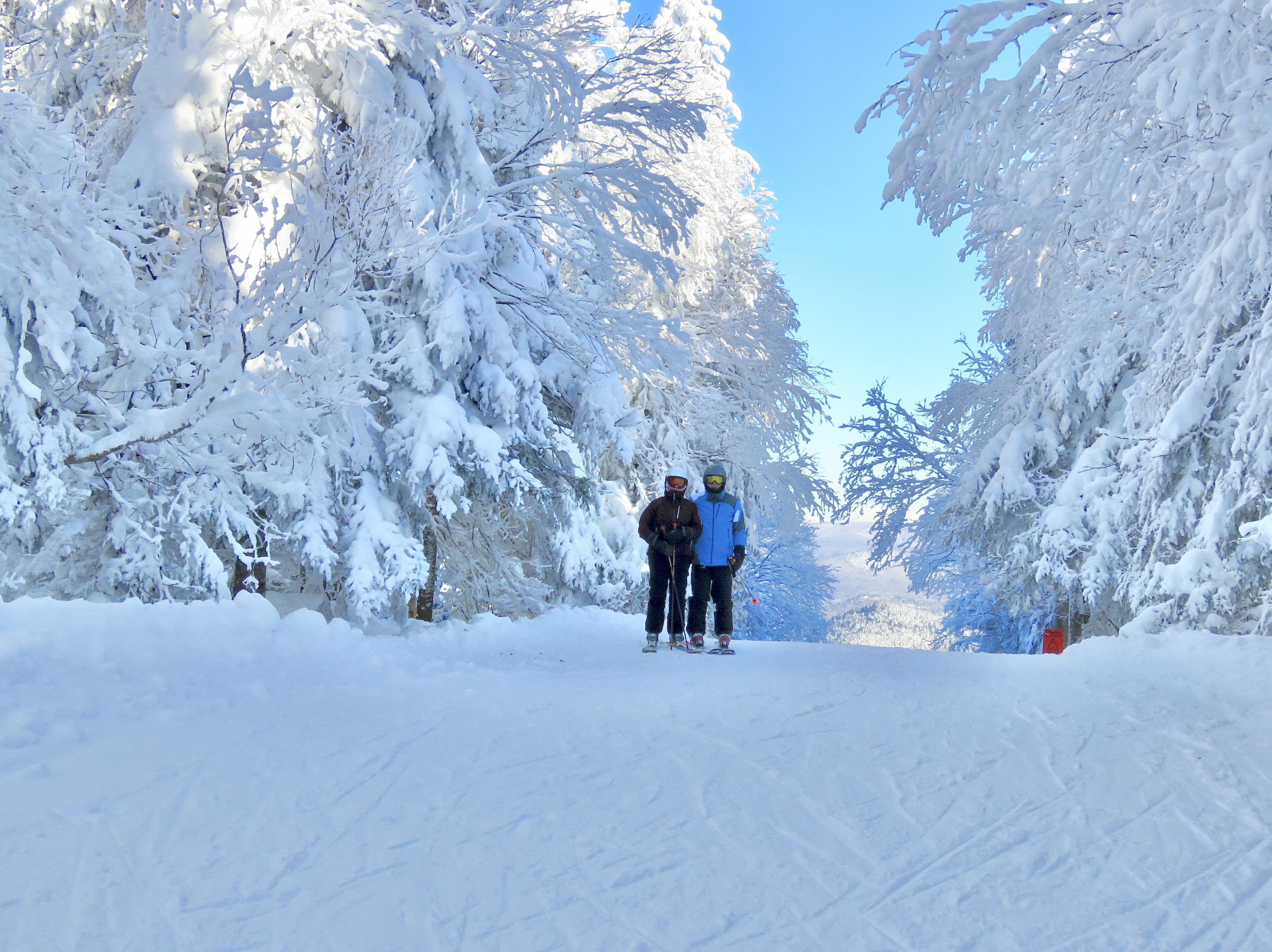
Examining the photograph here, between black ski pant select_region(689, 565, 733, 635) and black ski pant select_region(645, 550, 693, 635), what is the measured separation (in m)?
0.14

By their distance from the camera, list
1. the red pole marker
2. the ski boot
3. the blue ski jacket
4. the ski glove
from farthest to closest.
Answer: the red pole marker, the blue ski jacket, the ski glove, the ski boot

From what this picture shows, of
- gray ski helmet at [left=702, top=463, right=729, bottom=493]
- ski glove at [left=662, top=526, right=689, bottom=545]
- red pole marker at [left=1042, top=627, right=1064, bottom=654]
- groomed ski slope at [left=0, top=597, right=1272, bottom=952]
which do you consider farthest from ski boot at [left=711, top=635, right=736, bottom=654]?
red pole marker at [left=1042, top=627, right=1064, bottom=654]

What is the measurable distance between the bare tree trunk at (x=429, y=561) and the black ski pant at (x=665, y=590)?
8.57ft

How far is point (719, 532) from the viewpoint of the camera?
8.45 m

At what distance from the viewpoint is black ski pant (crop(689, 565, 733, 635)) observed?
845 cm

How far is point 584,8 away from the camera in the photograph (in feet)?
52.5

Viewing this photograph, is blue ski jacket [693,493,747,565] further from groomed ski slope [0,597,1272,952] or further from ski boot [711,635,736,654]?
groomed ski slope [0,597,1272,952]

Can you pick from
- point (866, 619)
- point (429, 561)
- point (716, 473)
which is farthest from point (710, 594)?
point (866, 619)

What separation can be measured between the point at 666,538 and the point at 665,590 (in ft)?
1.70

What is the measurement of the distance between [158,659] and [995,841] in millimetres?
4262

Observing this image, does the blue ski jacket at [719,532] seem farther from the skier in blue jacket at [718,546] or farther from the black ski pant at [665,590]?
the black ski pant at [665,590]

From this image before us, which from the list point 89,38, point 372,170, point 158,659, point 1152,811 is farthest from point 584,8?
point 1152,811

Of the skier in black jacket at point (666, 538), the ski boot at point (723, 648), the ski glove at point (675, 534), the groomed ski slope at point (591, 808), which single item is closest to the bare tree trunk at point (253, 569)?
the groomed ski slope at point (591, 808)

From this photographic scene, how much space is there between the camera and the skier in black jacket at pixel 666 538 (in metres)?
8.34
